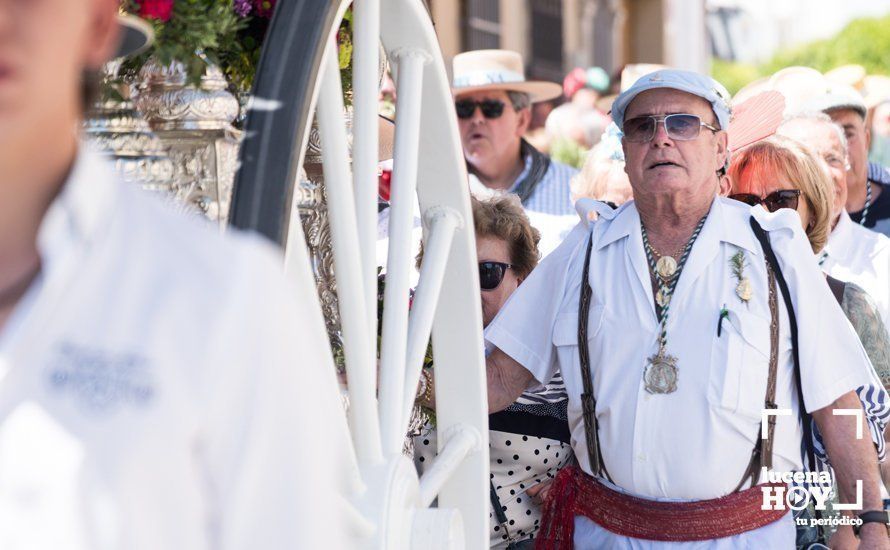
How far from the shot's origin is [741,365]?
3.08 metres

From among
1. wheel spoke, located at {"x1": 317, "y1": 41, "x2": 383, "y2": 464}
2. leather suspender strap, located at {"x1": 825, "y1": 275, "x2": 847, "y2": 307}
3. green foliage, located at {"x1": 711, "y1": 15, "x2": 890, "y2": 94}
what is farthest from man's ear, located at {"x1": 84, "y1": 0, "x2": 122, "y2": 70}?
green foliage, located at {"x1": 711, "y1": 15, "x2": 890, "y2": 94}

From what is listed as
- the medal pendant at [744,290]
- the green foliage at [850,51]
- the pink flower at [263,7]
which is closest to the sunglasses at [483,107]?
the medal pendant at [744,290]

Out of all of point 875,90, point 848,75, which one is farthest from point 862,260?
point 875,90

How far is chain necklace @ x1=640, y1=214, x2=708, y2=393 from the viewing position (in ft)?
10.2

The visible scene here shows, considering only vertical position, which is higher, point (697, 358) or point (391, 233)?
point (391, 233)

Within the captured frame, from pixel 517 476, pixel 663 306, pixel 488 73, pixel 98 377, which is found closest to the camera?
pixel 98 377

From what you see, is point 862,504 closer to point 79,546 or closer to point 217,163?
point 217,163

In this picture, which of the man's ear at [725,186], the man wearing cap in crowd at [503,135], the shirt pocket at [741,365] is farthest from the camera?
the man wearing cap in crowd at [503,135]

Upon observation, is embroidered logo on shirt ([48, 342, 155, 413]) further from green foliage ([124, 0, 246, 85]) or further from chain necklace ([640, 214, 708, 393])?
chain necklace ([640, 214, 708, 393])

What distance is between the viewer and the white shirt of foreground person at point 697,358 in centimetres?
307

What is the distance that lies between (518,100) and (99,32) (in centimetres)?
525

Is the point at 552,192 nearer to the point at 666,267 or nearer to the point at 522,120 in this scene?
the point at 522,120

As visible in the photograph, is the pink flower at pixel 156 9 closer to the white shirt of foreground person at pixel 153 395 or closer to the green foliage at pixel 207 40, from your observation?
the green foliage at pixel 207 40

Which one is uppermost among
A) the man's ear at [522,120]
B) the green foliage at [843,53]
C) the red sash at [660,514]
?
the green foliage at [843,53]
